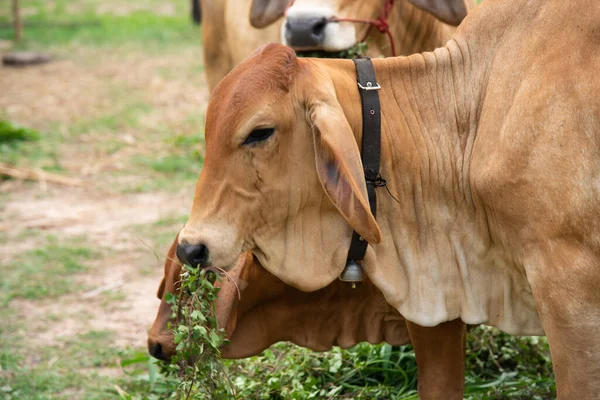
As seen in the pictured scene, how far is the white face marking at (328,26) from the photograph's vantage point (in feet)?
14.5

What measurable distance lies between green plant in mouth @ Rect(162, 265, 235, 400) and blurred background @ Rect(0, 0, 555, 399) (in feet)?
2.04

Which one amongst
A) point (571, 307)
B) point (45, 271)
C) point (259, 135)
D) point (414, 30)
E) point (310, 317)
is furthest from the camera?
point (45, 271)

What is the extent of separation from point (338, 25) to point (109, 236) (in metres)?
2.30

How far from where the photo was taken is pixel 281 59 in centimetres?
282

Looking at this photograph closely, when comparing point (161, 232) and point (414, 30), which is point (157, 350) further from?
point (161, 232)

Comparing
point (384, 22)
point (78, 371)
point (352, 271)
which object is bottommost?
point (78, 371)

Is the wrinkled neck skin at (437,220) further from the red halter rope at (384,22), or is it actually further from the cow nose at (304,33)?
the red halter rope at (384,22)

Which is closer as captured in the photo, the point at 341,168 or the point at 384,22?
the point at 341,168

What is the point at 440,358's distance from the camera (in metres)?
3.32

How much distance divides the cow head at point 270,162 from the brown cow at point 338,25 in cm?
154

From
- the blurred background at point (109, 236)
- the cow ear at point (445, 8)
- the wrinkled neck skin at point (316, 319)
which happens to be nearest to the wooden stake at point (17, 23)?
the blurred background at point (109, 236)

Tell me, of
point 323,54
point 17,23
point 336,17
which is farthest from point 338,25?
point 17,23

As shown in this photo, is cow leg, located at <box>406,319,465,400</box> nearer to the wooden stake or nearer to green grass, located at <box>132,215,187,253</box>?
green grass, located at <box>132,215,187,253</box>

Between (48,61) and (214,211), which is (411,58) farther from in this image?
(48,61)
